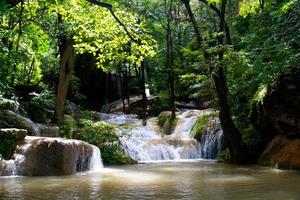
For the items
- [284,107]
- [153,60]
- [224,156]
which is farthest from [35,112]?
[153,60]

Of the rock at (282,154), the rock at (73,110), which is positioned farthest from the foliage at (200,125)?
the rock at (73,110)

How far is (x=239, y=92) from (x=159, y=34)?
13.7 meters

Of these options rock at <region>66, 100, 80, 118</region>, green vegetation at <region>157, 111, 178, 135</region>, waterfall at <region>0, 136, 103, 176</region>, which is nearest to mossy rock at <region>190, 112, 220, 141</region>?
green vegetation at <region>157, 111, 178, 135</region>

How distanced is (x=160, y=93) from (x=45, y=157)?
59.5 feet

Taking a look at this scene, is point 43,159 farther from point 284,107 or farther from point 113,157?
point 284,107

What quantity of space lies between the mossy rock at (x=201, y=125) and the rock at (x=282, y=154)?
3560 mm

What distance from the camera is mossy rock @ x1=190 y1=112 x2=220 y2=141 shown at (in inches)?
719

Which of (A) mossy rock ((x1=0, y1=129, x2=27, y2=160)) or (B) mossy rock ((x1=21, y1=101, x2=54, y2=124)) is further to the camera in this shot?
(B) mossy rock ((x1=21, y1=101, x2=54, y2=124))

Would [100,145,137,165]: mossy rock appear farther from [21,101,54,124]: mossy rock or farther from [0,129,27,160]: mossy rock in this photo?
[0,129,27,160]: mossy rock

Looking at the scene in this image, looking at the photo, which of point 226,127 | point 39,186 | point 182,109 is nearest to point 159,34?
point 182,109

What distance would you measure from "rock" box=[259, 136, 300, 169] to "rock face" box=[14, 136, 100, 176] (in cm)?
642

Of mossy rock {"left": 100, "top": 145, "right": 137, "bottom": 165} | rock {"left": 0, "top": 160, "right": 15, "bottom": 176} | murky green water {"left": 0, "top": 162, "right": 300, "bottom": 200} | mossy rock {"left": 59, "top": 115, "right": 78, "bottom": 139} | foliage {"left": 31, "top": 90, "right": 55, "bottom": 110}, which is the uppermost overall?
foliage {"left": 31, "top": 90, "right": 55, "bottom": 110}

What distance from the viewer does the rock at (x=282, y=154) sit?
1298 cm

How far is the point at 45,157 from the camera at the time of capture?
1173 centimetres
